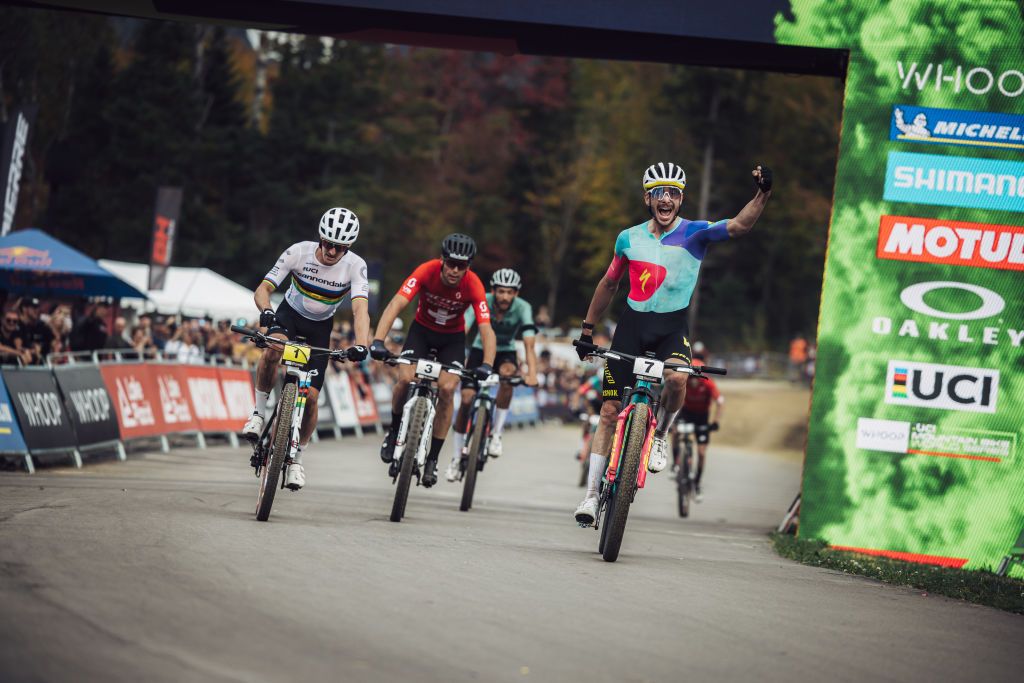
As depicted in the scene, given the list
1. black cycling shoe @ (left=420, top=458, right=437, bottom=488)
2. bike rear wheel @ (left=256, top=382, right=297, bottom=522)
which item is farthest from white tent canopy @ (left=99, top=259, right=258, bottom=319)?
bike rear wheel @ (left=256, top=382, right=297, bottom=522)

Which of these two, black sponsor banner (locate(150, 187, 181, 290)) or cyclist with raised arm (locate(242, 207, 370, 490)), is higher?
black sponsor banner (locate(150, 187, 181, 290))

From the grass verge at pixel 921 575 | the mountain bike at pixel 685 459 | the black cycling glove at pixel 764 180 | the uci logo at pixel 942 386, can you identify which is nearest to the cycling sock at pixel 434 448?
the grass verge at pixel 921 575

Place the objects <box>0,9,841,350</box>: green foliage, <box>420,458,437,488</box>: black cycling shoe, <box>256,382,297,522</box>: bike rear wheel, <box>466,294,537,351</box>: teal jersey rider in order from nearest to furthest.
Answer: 1. <box>256,382,297,522</box>: bike rear wheel
2. <box>420,458,437,488</box>: black cycling shoe
3. <box>466,294,537,351</box>: teal jersey rider
4. <box>0,9,841,350</box>: green foliage

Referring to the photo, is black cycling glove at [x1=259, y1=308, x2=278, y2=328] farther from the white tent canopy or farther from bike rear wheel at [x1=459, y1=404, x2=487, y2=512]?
the white tent canopy

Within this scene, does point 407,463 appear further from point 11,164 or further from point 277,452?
point 11,164

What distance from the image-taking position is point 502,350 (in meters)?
14.4

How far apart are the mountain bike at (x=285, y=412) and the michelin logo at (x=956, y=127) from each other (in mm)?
6067

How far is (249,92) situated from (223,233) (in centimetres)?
1568

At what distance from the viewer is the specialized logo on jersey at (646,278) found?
955cm

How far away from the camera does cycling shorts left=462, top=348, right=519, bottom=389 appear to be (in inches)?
523

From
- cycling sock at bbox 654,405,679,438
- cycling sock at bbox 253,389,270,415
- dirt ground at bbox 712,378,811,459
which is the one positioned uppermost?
cycling sock at bbox 654,405,679,438

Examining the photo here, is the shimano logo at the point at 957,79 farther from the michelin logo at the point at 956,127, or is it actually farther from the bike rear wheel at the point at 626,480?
the bike rear wheel at the point at 626,480

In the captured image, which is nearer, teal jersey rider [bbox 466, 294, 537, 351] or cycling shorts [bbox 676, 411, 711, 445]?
teal jersey rider [bbox 466, 294, 537, 351]

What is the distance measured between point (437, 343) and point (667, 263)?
3.13m
